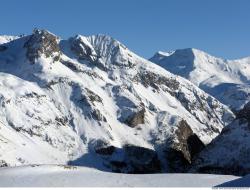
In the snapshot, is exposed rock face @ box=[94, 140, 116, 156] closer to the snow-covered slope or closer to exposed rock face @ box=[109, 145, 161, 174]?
exposed rock face @ box=[109, 145, 161, 174]

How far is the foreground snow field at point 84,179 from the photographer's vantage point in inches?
1832

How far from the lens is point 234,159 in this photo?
15225cm

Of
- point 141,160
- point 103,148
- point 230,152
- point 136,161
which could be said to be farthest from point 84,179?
point 141,160

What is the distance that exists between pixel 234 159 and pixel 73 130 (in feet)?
204

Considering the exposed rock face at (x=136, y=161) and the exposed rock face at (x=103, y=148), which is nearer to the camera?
the exposed rock face at (x=136, y=161)

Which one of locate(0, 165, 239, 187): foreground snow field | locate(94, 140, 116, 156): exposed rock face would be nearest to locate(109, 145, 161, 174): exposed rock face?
locate(94, 140, 116, 156): exposed rock face

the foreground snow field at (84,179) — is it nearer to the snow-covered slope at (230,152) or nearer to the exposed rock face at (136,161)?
the snow-covered slope at (230,152)

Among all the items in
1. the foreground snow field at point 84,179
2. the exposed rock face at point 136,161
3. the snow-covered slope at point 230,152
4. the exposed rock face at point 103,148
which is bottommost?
the foreground snow field at point 84,179

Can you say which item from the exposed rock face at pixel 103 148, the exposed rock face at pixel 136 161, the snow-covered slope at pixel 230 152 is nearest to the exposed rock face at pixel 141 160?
the exposed rock face at pixel 136 161

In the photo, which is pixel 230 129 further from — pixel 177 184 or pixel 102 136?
pixel 177 184

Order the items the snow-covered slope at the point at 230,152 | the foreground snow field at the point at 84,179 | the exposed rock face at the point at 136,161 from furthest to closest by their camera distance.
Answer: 1. the exposed rock face at the point at 136,161
2. the snow-covered slope at the point at 230,152
3. the foreground snow field at the point at 84,179

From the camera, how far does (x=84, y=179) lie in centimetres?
4791

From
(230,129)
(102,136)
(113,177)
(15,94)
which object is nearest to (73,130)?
(102,136)

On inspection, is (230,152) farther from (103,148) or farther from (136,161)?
(103,148)
